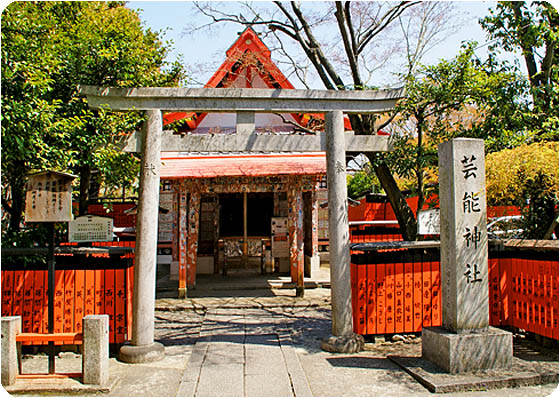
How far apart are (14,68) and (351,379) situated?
6.07 metres

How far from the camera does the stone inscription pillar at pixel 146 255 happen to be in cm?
633

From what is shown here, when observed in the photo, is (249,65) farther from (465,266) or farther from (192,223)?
(465,266)

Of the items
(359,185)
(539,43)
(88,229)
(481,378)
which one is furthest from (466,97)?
(359,185)

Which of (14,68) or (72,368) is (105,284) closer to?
(72,368)

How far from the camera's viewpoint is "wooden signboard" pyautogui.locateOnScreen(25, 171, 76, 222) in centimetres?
599

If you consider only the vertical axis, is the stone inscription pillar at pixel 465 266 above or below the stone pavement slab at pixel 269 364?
above

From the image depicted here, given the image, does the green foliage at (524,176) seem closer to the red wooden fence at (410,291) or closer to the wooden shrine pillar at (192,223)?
the red wooden fence at (410,291)

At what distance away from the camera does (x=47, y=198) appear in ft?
19.8

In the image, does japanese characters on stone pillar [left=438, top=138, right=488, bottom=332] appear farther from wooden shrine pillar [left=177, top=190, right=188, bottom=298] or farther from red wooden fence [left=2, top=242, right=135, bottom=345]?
wooden shrine pillar [left=177, top=190, right=188, bottom=298]

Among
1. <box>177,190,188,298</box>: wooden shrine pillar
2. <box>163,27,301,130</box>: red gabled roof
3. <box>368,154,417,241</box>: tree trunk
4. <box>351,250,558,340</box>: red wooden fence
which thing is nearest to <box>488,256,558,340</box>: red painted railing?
<box>351,250,558,340</box>: red wooden fence

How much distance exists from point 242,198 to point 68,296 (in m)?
8.37

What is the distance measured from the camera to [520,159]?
21.0ft

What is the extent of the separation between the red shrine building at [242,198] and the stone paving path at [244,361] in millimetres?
2752

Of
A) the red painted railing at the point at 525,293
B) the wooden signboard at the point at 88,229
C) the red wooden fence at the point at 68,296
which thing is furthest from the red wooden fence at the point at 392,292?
the wooden signboard at the point at 88,229
